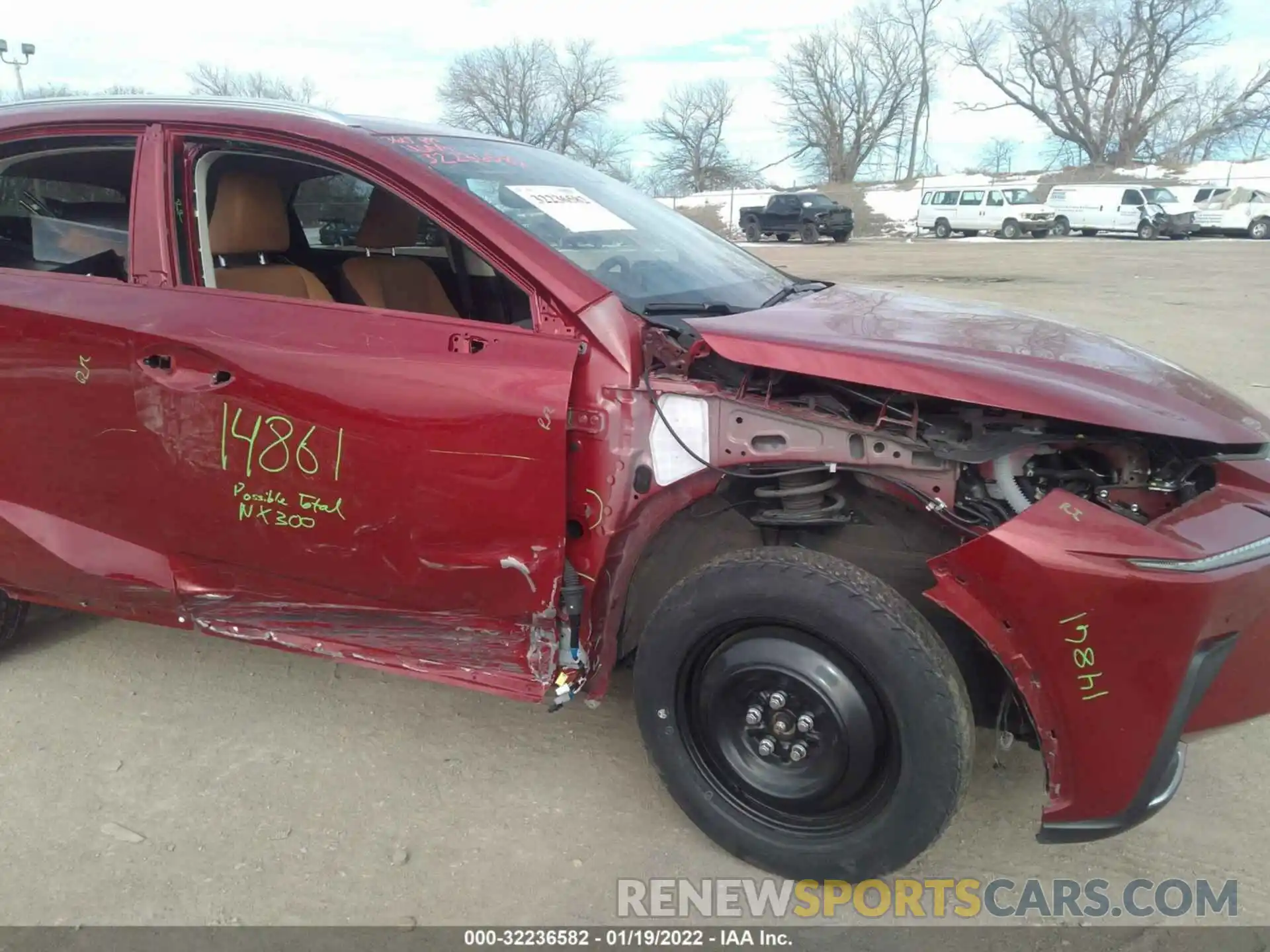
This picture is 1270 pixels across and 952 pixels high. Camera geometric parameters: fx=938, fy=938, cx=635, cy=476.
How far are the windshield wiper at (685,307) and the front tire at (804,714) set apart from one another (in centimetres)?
79

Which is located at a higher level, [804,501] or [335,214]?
[335,214]

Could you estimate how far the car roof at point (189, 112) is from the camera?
2.83 meters

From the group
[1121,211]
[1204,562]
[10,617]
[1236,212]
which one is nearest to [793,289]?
[1204,562]

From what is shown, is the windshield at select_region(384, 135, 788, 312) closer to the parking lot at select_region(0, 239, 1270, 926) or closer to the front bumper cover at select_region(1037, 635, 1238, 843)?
the parking lot at select_region(0, 239, 1270, 926)

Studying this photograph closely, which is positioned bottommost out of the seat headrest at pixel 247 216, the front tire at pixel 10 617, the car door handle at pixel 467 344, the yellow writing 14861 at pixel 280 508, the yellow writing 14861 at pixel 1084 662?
the front tire at pixel 10 617

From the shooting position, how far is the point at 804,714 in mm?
2389

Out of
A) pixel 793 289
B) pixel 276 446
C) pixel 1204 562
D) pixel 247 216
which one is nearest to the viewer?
pixel 1204 562

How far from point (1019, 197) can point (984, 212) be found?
1.21m

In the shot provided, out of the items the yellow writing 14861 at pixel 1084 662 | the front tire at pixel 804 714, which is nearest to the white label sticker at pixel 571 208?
the front tire at pixel 804 714

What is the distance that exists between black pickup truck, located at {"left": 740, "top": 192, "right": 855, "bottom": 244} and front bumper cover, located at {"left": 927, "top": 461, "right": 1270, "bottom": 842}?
103ft

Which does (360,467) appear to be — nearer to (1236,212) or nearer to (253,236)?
(253,236)

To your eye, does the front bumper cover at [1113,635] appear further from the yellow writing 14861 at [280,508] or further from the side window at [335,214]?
the side window at [335,214]

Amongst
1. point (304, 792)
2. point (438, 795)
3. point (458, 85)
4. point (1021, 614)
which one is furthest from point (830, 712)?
point (458, 85)
